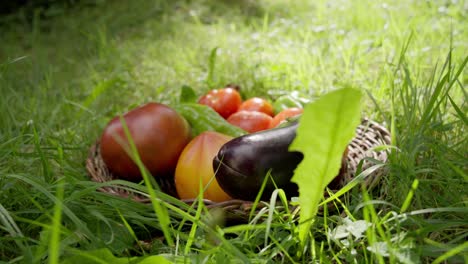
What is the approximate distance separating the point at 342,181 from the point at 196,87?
1316 millimetres

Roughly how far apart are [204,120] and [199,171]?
38 centimetres

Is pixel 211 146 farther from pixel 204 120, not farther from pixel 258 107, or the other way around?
pixel 258 107

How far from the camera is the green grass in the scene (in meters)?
1.07

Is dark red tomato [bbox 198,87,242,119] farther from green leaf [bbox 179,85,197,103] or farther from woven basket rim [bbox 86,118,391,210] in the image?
woven basket rim [bbox 86,118,391,210]

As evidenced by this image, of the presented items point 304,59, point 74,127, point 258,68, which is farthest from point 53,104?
point 304,59

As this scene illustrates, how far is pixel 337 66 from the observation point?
8.22 feet

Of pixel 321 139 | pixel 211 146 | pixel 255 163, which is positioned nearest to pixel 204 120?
pixel 211 146

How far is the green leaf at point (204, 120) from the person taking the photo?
1806 mm

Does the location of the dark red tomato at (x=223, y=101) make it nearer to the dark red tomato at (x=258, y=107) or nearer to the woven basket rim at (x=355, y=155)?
the dark red tomato at (x=258, y=107)

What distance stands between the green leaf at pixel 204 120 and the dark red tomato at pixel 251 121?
58 millimetres

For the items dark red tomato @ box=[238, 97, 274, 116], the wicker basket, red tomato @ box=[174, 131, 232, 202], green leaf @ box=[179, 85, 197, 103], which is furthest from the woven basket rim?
green leaf @ box=[179, 85, 197, 103]

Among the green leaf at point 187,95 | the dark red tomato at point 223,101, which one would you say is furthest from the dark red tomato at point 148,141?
the green leaf at point 187,95

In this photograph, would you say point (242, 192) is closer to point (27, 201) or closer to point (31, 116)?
point (27, 201)

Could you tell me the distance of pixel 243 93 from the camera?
99.7 inches
